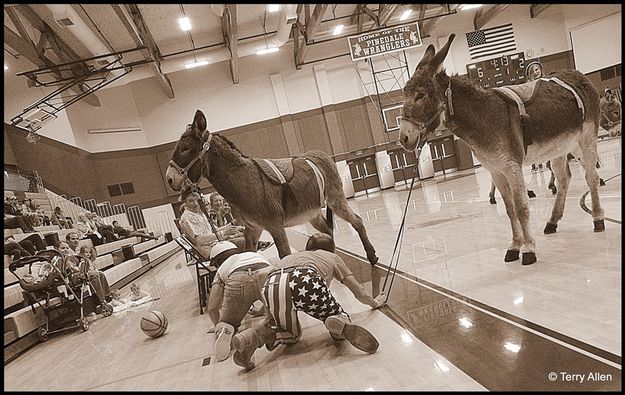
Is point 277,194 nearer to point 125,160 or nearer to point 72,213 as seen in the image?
point 72,213

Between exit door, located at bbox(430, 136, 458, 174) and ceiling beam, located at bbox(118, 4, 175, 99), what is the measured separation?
33.2ft

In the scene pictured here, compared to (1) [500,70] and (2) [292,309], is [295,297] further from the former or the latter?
(1) [500,70]

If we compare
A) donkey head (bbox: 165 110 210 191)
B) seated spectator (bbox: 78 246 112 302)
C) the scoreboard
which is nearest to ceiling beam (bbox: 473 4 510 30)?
donkey head (bbox: 165 110 210 191)

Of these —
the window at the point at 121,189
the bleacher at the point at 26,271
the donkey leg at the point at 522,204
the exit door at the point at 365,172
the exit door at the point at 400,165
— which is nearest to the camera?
the donkey leg at the point at 522,204

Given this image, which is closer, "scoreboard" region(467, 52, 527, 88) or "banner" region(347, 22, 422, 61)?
"scoreboard" region(467, 52, 527, 88)

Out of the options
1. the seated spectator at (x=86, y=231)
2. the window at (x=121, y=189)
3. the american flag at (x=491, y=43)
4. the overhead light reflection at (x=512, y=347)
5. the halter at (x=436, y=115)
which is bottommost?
the overhead light reflection at (x=512, y=347)

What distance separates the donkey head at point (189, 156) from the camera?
10.5 ft

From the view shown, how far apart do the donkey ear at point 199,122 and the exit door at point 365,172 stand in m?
14.3

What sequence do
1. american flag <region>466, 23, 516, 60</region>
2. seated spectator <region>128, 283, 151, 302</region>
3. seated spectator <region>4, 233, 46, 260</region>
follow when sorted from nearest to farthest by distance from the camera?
seated spectator <region>4, 233, 46, 260</region>, american flag <region>466, 23, 516, 60</region>, seated spectator <region>128, 283, 151, 302</region>

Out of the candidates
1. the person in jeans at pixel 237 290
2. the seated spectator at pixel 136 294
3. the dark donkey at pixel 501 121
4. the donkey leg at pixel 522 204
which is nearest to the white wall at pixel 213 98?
the seated spectator at pixel 136 294

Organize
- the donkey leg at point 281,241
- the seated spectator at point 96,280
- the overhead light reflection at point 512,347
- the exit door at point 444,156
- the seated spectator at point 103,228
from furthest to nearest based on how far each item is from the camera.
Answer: the exit door at point 444,156 → the seated spectator at point 103,228 → the seated spectator at point 96,280 → the donkey leg at point 281,241 → the overhead light reflection at point 512,347

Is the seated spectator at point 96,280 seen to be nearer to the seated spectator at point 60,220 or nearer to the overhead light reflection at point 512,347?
the seated spectator at point 60,220

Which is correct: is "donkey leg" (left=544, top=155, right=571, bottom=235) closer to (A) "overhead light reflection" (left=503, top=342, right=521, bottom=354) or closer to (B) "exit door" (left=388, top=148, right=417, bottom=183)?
(A) "overhead light reflection" (left=503, top=342, right=521, bottom=354)

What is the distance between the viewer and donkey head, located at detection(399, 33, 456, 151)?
120 inches
